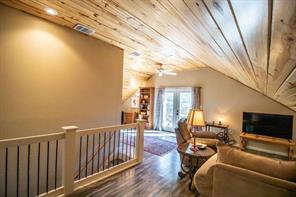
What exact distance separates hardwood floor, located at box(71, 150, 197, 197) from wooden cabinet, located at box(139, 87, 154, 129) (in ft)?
14.6

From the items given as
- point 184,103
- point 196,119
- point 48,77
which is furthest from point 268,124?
point 48,77

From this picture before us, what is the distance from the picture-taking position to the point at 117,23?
3146 millimetres

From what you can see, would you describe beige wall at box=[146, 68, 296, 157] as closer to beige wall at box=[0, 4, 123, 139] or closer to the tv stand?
the tv stand

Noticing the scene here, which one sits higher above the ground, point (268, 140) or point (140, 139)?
point (140, 139)

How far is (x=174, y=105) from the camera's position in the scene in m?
7.66

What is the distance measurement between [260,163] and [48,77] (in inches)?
145

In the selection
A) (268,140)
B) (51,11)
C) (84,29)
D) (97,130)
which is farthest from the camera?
(268,140)

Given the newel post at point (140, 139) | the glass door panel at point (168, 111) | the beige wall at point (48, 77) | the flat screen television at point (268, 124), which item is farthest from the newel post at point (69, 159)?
the glass door panel at point (168, 111)

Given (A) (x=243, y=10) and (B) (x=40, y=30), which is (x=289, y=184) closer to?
(A) (x=243, y=10)

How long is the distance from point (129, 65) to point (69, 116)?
3.23m

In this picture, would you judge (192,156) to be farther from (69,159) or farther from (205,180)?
(69,159)

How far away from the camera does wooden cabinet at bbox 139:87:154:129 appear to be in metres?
8.26

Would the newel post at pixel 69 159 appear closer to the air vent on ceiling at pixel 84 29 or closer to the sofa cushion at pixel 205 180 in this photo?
the sofa cushion at pixel 205 180

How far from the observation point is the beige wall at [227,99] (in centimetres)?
540
